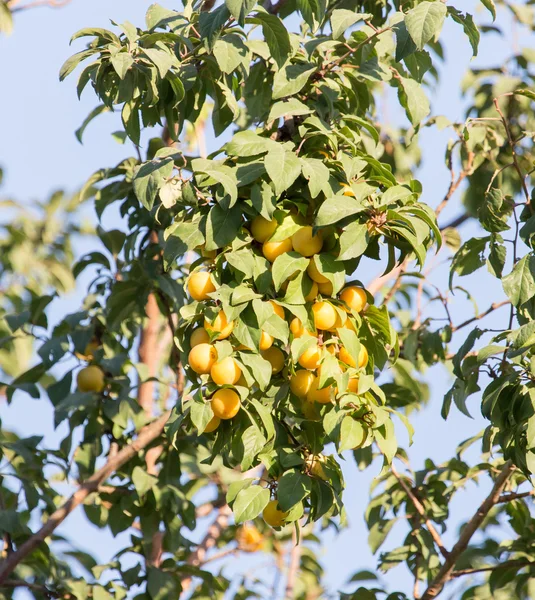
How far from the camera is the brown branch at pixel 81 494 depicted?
2328mm

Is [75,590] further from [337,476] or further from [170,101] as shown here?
[170,101]

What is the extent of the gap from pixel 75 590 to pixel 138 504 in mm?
314

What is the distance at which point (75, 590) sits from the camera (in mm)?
2326

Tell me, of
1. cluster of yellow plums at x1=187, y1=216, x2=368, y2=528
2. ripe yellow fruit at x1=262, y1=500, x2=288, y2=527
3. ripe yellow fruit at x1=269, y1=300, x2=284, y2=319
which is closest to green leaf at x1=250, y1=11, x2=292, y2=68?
cluster of yellow plums at x1=187, y1=216, x2=368, y2=528

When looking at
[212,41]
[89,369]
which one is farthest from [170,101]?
[89,369]

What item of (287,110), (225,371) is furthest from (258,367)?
(287,110)

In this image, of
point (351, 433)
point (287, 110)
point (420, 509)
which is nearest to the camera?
point (351, 433)

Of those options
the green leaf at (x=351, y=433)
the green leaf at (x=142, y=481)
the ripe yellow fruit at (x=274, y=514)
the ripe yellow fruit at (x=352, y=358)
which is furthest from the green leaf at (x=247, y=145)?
the green leaf at (x=142, y=481)

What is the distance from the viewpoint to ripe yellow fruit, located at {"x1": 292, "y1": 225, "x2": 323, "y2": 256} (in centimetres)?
147

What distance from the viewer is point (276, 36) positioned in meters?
1.70

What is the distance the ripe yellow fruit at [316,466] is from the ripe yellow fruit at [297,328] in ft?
0.76

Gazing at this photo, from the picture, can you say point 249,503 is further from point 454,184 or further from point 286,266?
point 454,184

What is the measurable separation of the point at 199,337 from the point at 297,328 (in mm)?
176

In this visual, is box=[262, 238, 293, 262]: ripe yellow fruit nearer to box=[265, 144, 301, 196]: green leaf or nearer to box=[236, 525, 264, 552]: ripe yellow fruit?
box=[265, 144, 301, 196]: green leaf
